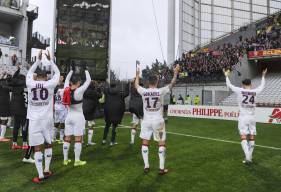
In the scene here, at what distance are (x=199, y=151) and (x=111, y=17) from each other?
22888 mm

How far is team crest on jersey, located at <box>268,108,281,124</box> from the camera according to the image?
2049 centimetres

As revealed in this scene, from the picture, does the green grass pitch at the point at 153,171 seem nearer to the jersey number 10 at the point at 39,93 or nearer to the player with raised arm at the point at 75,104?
the player with raised arm at the point at 75,104

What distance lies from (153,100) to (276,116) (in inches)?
620

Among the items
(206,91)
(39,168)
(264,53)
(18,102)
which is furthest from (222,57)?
(39,168)

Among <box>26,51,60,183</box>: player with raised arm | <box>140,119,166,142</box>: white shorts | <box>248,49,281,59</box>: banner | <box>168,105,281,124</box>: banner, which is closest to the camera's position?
<box>26,51,60,183</box>: player with raised arm

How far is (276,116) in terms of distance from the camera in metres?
20.7

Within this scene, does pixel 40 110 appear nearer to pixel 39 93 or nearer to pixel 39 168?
pixel 39 93

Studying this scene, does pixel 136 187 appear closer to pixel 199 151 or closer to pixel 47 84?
pixel 47 84

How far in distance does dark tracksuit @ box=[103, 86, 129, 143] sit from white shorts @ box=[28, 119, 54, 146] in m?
4.41

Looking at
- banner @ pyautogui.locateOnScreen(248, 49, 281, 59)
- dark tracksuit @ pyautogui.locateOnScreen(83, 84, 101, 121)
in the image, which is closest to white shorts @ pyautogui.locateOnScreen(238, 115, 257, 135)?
dark tracksuit @ pyautogui.locateOnScreen(83, 84, 101, 121)

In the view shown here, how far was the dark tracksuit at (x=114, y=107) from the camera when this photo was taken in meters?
11.5

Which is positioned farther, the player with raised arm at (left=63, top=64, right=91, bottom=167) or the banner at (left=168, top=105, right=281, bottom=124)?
the banner at (left=168, top=105, right=281, bottom=124)

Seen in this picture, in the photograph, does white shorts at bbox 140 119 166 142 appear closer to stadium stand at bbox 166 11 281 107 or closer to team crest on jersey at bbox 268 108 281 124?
team crest on jersey at bbox 268 108 281 124

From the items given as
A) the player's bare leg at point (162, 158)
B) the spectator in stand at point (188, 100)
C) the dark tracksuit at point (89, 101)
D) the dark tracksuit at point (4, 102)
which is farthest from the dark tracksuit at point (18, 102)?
the spectator in stand at point (188, 100)
